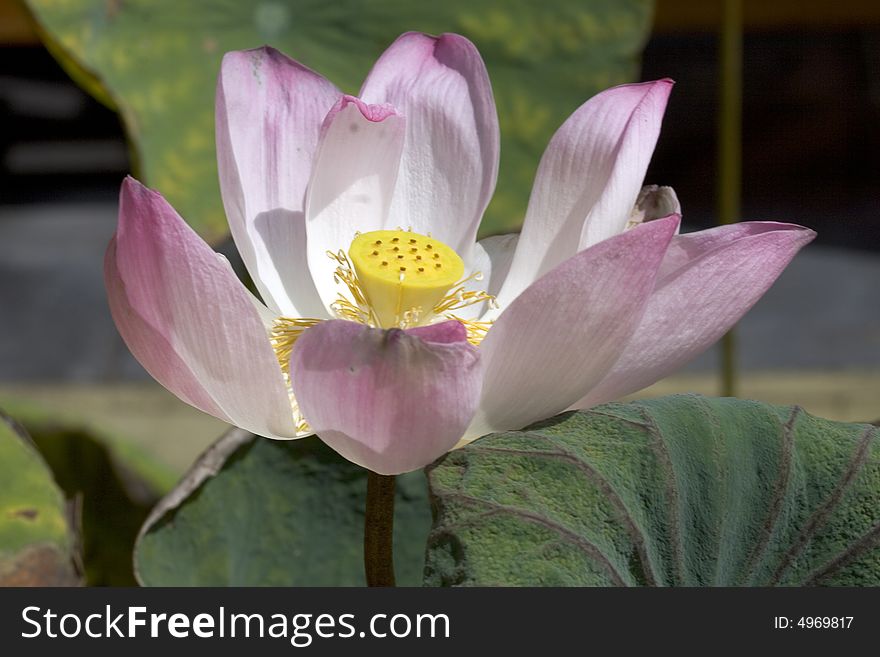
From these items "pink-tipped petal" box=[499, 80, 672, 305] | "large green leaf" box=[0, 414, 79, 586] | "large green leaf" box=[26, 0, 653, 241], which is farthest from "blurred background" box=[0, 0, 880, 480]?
"pink-tipped petal" box=[499, 80, 672, 305]

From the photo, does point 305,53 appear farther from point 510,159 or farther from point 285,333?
point 285,333

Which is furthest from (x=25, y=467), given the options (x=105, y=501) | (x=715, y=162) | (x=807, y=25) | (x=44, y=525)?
(x=807, y=25)

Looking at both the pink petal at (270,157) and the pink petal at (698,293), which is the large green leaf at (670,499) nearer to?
the pink petal at (698,293)

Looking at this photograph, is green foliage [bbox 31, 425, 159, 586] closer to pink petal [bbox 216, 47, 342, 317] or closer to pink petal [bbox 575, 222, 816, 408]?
pink petal [bbox 216, 47, 342, 317]

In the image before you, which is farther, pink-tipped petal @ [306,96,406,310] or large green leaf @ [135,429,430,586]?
large green leaf @ [135,429,430,586]

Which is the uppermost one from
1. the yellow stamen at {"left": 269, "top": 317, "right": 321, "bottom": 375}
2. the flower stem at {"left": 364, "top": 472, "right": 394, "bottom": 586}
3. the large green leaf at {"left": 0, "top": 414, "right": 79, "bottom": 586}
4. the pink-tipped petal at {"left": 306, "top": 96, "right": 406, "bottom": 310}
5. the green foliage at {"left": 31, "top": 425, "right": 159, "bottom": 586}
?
the pink-tipped petal at {"left": 306, "top": 96, "right": 406, "bottom": 310}

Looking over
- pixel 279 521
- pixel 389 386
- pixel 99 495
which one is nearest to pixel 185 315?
pixel 389 386
